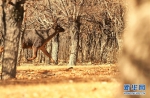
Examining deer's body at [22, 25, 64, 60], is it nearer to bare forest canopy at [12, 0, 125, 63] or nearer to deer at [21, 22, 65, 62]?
deer at [21, 22, 65, 62]

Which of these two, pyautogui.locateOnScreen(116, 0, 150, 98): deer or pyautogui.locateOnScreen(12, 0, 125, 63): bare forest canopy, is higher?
pyautogui.locateOnScreen(12, 0, 125, 63): bare forest canopy

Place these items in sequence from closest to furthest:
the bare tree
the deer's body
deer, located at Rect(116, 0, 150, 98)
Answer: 1. deer, located at Rect(116, 0, 150, 98)
2. the deer's body
3. the bare tree

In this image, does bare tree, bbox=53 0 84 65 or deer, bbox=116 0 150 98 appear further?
bare tree, bbox=53 0 84 65

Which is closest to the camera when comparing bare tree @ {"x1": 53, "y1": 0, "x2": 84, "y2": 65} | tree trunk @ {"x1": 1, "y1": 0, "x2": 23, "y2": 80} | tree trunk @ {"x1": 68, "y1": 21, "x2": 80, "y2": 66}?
tree trunk @ {"x1": 1, "y1": 0, "x2": 23, "y2": 80}

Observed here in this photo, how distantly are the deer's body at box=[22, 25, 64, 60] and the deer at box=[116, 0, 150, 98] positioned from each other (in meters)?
18.6

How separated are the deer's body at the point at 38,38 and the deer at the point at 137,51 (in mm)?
18632

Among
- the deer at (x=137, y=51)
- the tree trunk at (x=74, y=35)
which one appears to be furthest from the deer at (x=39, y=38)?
→ the deer at (x=137, y=51)

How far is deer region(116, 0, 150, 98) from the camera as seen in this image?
3754mm

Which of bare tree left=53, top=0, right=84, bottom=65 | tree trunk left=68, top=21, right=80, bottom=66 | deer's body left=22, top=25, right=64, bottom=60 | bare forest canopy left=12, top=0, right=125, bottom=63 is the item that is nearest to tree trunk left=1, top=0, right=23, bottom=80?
bare forest canopy left=12, top=0, right=125, bottom=63

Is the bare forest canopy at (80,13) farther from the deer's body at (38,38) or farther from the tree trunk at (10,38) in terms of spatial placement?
the tree trunk at (10,38)

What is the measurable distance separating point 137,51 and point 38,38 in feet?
67.0

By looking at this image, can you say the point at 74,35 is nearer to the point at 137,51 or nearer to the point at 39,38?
the point at 39,38

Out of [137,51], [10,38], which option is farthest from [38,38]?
[137,51]

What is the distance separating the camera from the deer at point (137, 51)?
3.75m
